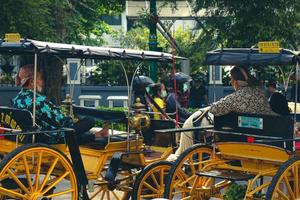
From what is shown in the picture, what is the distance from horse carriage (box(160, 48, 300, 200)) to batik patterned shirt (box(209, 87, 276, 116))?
3.5 inches

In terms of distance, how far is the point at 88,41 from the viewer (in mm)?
27141

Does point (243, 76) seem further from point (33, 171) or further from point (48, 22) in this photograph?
point (48, 22)

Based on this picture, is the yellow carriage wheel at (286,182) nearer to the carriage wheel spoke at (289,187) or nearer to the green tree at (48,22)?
the carriage wheel spoke at (289,187)

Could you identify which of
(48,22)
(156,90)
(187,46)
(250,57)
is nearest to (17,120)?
(250,57)

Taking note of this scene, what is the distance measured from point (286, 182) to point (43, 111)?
2788 millimetres

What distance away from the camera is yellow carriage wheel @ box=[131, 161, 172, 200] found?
8867 mm

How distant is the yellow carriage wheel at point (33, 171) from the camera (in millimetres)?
7688

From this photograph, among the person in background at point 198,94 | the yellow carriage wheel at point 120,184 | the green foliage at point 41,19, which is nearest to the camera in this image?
the yellow carriage wheel at point 120,184

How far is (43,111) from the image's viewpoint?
28.1 feet

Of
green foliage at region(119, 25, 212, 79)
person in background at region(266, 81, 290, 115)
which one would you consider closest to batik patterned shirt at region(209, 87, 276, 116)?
person in background at region(266, 81, 290, 115)

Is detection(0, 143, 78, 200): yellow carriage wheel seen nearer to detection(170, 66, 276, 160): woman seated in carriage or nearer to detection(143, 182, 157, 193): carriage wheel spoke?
detection(143, 182, 157, 193): carriage wheel spoke

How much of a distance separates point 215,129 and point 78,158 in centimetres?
159

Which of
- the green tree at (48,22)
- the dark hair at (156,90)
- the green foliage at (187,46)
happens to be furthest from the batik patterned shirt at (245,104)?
the green foliage at (187,46)

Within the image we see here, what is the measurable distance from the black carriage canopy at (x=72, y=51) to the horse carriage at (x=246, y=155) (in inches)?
39.6
